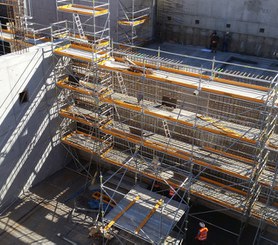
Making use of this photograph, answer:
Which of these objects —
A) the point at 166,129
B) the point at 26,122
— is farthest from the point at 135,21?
the point at 26,122

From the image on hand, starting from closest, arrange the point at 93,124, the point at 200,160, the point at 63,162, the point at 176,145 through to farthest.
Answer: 1. the point at 200,160
2. the point at 176,145
3. the point at 93,124
4. the point at 63,162

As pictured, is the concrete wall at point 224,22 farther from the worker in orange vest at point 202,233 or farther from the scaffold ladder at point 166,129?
the worker in orange vest at point 202,233

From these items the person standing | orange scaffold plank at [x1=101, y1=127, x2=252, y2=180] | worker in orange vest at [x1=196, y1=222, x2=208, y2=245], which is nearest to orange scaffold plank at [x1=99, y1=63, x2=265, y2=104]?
orange scaffold plank at [x1=101, y1=127, x2=252, y2=180]

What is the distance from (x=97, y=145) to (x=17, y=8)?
7.39 meters

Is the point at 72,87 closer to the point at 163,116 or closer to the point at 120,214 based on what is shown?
the point at 163,116

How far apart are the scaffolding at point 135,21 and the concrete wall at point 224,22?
1138mm

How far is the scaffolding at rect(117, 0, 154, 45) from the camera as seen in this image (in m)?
24.0

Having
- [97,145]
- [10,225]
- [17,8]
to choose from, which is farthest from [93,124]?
[17,8]

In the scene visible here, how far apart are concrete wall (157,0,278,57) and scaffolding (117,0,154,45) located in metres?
1.14

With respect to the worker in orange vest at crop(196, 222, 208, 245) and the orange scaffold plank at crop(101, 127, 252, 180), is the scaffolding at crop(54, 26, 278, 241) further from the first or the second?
the worker in orange vest at crop(196, 222, 208, 245)

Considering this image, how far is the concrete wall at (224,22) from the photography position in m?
23.8

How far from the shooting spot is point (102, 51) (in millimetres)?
15492

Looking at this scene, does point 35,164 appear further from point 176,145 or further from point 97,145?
point 176,145

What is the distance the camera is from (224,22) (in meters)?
25.0
